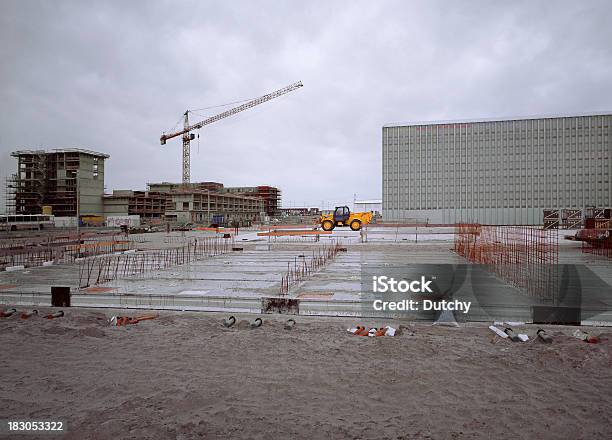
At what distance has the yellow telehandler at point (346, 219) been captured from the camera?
29.0 m

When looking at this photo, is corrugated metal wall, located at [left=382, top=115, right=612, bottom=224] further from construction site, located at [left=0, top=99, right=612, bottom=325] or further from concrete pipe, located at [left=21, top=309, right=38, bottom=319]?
concrete pipe, located at [left=21, top=309, right=38, bottom=319]

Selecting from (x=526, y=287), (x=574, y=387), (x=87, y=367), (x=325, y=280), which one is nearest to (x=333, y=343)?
(x=574, y=387)

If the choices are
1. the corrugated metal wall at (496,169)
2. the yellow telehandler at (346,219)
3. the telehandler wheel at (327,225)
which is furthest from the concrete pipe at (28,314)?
the corrugated metal wall at (496,169)

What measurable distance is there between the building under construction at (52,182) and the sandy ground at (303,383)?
6725 centimetres

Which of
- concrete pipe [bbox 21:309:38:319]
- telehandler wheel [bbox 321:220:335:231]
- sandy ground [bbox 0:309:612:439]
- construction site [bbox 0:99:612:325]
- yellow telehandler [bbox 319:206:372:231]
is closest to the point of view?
sandy ground [bbox 0:309:612:439]

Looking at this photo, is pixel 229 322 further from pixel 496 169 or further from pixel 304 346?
pixel 496 169

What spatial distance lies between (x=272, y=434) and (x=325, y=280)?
809 centimetres

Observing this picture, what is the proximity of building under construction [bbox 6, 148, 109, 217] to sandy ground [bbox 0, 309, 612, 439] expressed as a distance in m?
67.3

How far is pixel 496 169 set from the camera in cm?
6312

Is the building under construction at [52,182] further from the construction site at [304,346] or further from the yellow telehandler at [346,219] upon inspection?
the construction site at [304,346]

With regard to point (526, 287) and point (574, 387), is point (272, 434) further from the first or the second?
point (526, 287)

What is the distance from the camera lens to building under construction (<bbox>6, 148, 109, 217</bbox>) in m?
63.9

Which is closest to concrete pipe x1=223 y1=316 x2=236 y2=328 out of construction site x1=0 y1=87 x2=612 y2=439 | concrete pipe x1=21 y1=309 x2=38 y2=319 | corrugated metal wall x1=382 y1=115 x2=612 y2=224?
construction site x1=0 y1=87 x2=612 y2=439

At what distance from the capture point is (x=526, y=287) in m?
9.95
